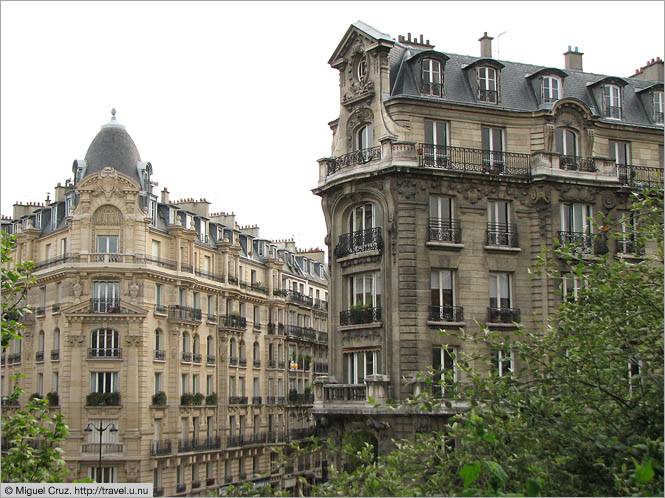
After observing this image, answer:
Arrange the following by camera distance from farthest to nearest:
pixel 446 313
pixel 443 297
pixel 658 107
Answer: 1. pixel 658 107
2. pixel 443 297
3. pixel 446 313

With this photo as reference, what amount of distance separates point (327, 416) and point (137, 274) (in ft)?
77.7

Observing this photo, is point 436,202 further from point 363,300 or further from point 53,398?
point 53,398

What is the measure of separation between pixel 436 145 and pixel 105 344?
89.0 ft

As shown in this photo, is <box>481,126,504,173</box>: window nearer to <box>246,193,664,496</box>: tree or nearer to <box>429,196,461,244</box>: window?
<box>429,196,461,244</box>: window

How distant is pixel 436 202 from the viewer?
34.3m

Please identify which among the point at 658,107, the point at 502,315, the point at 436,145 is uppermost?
the point at 658,107

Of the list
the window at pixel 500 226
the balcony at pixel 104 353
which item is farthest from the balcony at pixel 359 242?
the balcony at pixel 104 353

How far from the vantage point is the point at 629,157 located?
3794cm

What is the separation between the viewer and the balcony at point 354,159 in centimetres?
3478

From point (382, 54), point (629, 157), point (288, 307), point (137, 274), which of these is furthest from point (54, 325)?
point (629, 157)

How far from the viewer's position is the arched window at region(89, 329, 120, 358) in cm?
5347

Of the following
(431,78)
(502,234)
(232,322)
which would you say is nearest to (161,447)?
(232,322)

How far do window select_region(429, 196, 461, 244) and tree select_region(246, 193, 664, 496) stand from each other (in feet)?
51.1

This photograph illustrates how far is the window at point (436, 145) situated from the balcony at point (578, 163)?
Answer: 4.66 meters
